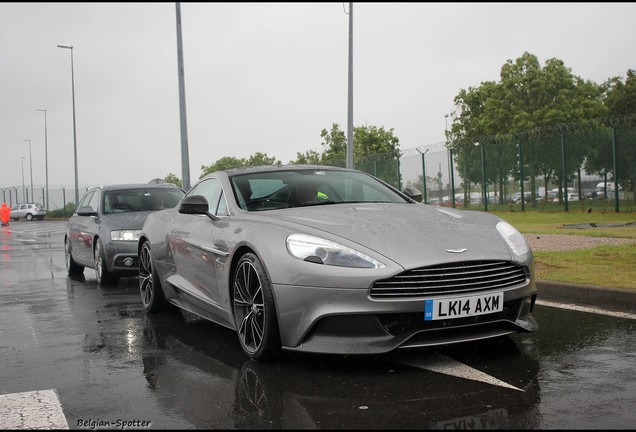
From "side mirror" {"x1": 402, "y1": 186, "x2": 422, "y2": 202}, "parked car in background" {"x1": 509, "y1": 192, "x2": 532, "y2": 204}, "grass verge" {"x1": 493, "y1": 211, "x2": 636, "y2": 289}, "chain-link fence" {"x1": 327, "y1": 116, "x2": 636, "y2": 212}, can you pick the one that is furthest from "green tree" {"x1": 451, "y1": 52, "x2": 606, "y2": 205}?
"side mirror" {"x1": 402, "y1": 186, "x2": 422, "y2": 202}

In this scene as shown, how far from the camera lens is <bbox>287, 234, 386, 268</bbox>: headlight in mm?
4426

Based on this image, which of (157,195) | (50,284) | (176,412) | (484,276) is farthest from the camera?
(157,195)

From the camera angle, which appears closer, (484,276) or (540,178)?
(484,276)

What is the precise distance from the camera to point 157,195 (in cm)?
1130

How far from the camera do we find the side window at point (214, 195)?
5.97 metres

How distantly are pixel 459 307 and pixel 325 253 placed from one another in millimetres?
876

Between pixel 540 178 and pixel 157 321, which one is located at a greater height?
pixel 540 178

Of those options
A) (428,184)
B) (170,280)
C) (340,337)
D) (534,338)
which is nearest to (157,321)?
(170,280)

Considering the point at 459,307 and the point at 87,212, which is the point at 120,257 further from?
the point at 459,307

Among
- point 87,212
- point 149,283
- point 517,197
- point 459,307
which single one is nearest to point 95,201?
point 87,212

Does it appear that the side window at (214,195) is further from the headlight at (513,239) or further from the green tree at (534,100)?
Answer: the green tree at (534,100)

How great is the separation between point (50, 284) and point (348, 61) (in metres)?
14.8

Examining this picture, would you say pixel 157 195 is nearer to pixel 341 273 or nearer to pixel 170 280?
pixel 170 280

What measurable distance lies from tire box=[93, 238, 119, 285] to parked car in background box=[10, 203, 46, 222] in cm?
5653
